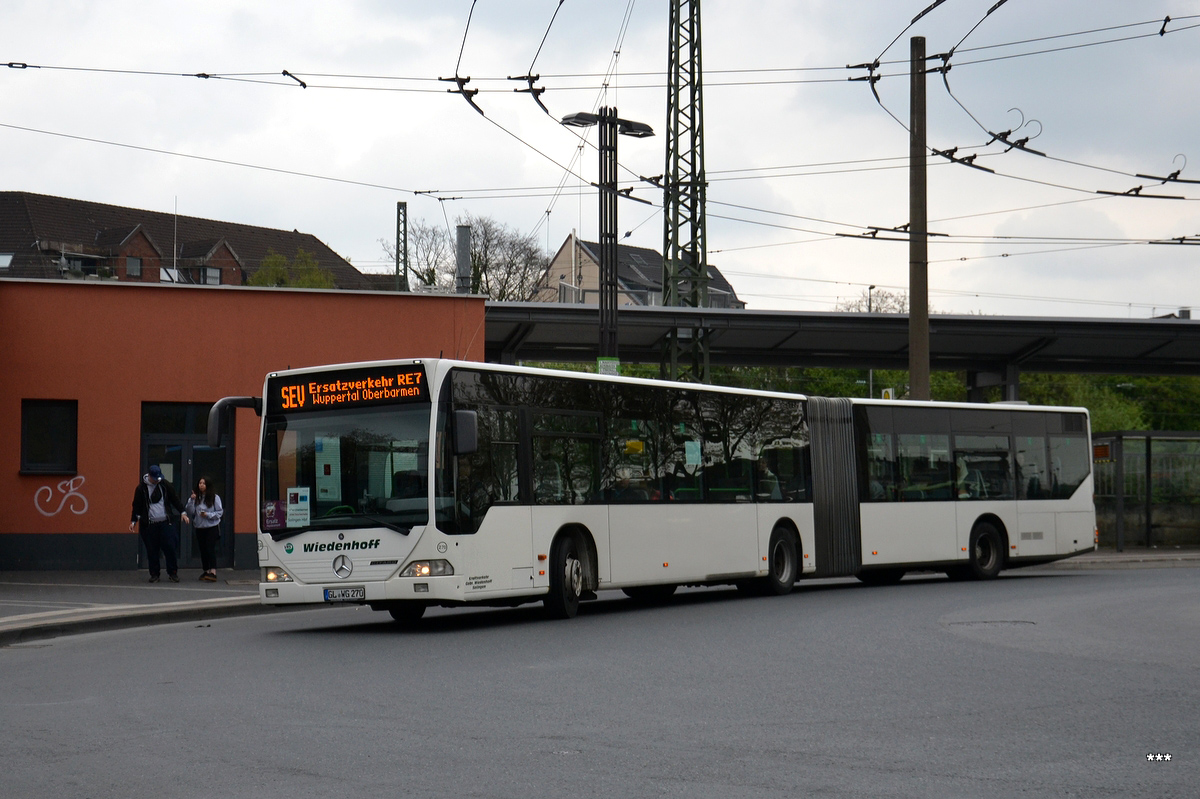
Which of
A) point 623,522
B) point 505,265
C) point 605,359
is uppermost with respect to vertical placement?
point 505,265

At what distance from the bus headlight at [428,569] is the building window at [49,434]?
12.8 meters

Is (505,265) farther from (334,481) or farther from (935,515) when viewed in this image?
(334,481)

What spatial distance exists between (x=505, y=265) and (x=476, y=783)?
204 feet

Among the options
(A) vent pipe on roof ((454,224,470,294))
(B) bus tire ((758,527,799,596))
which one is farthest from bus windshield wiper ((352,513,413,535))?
(A) vent pipe on roof ((454,224,470,294))

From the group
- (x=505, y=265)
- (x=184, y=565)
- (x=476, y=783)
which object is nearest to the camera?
(x=476, y=783)

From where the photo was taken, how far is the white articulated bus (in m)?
14.1

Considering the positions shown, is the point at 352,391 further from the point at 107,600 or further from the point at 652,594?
the point at 652,594

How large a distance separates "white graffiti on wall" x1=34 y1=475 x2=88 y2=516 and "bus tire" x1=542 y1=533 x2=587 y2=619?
11931 mm

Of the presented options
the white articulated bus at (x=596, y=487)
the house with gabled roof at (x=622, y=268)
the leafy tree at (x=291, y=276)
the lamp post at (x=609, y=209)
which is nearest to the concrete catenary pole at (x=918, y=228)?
the white articulated bus at (x=596, y=487)

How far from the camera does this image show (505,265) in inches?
2680

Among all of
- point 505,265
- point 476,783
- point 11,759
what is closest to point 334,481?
point 11,759

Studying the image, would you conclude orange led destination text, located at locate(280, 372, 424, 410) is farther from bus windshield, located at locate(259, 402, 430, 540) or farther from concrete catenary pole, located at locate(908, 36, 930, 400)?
concrete catenary pole, located at locate(908, 36, 930, 400)

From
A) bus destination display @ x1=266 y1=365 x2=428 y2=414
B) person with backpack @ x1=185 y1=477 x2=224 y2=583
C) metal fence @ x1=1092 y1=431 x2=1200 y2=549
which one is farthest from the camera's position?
metal fence @ x1=1092 y1=431 x2=1200 y2=549

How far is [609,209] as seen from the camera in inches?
968
